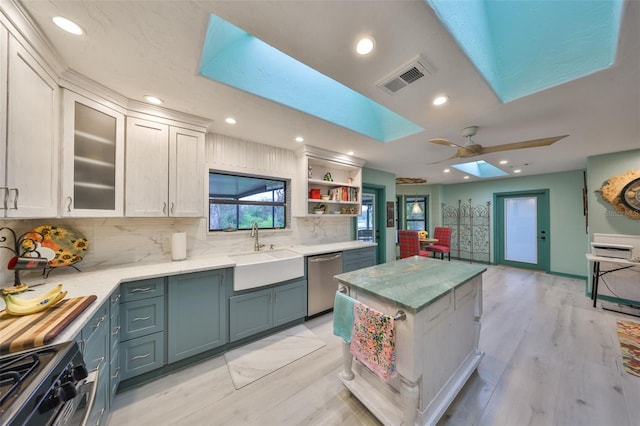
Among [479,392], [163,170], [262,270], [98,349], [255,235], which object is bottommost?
[479,392]

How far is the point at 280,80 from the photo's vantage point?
2.01 meters

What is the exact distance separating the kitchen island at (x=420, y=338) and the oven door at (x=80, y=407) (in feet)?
4.82

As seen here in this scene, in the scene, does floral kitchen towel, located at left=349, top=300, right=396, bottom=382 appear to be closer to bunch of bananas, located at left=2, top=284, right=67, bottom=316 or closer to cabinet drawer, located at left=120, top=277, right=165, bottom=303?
cabinet drawer, located at left=120, top=277, right=165, bottom=303

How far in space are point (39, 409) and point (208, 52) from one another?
1982 mm

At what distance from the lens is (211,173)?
2.72m

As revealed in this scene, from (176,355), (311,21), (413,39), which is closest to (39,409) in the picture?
(176,355)

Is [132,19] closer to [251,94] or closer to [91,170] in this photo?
[251,94]

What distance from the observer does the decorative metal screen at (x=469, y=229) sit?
20.3ft

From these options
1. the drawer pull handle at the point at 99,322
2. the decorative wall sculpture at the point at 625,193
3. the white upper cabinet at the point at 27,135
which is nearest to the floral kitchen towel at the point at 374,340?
the drawer pull handle at the point at 99,322

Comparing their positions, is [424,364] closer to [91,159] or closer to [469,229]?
[91,159]

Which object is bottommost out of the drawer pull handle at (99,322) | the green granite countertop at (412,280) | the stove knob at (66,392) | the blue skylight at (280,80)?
the drawer pull handle at (99,322)

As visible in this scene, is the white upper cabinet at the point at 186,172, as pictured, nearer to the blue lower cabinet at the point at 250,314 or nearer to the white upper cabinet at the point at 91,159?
the white upper cabinet at the point at 91,159

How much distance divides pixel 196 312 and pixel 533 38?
11.8 ft

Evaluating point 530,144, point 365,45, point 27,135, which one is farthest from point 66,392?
point 530,144
